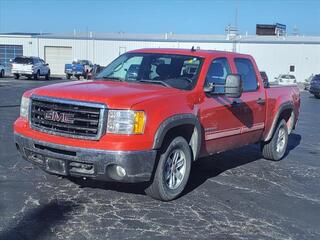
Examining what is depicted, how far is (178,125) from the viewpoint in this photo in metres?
5.84

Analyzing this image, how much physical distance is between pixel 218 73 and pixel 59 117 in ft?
8.32

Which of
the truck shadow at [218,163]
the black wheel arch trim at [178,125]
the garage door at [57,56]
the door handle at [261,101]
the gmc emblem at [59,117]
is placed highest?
the garage door at [57,56]

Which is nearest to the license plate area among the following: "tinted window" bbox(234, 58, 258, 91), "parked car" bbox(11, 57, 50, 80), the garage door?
"tinted window" bbox(234, 58, 258, 91)

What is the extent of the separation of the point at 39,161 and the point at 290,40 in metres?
55.8

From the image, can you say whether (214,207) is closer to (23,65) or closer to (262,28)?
(23,65)

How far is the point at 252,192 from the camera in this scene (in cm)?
670

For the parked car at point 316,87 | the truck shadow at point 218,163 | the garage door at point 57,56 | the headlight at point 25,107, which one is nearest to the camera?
the headlight at point 25,107

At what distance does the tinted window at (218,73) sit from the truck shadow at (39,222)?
2.56 metres

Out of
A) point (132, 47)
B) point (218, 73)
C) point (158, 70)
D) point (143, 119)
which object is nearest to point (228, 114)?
point (218, 73)

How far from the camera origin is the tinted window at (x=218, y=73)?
6.72 m

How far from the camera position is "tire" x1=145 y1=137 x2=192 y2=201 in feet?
18.9

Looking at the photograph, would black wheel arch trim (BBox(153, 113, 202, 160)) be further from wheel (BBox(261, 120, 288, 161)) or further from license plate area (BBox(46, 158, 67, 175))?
wheel (BBox(261, 120, 288, 161))

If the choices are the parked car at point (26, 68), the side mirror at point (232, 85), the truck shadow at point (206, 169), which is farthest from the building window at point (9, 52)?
the side mirror at point (232, 85)

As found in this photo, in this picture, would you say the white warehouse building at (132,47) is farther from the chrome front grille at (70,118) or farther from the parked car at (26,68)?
the chrome front grille at (70,118)
